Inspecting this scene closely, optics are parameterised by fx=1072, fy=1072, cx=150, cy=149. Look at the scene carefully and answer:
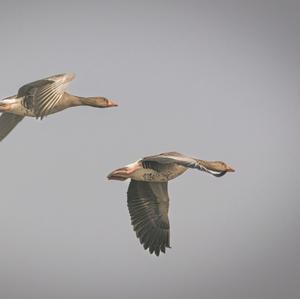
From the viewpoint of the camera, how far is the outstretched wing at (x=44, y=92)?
16583 mm

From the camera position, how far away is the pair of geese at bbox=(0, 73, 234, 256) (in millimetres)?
16406

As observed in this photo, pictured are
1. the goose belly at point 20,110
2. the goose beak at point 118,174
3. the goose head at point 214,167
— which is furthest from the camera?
the goose belly at point 20,110

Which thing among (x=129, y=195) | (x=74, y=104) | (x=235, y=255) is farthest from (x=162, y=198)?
(x=235, y=255)

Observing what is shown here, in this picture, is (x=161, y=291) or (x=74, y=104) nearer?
(x=74, y=104)

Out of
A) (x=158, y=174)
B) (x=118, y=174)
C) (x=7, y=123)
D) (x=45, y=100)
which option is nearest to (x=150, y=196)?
(x=158, y=174)

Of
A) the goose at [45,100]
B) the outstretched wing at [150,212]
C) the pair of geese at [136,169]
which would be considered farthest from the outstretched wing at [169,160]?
the goose at [45,100]

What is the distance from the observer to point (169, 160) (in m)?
15.6

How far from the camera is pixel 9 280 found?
63.2m

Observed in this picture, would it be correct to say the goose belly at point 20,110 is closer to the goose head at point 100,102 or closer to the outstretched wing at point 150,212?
the goose head at point 100,102

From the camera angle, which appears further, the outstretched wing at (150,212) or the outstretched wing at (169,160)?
the outstretched wing at (150,212)

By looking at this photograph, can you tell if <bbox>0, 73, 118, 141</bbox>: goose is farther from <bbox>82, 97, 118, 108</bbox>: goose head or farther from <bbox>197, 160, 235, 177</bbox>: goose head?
<bbox>197, 160, 235, 177</bbox>: goose head

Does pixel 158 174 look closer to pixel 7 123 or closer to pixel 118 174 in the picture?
pixel 118 174

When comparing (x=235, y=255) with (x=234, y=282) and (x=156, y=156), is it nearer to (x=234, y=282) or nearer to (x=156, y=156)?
(x=234, y=282)

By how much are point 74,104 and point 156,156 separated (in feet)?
7.23
